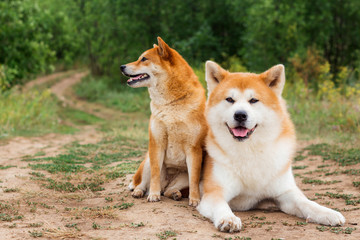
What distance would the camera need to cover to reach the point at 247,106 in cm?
341

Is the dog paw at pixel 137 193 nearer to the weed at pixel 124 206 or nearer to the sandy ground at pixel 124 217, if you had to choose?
the sandy ground at pixel 124 217

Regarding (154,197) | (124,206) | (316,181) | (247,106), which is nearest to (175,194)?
(154,197)

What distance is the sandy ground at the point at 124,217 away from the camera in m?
3.08

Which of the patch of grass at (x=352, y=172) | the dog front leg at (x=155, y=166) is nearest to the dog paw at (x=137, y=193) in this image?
the dog front leg at (x=155, y=166)

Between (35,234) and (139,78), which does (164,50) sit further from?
(35,234)

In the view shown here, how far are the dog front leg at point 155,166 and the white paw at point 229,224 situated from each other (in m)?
1.05

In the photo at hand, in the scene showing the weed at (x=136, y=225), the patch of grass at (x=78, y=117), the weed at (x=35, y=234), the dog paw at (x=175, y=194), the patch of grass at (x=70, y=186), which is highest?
the weed at (x=35, y=234)

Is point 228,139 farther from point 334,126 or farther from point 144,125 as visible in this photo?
point 144,125

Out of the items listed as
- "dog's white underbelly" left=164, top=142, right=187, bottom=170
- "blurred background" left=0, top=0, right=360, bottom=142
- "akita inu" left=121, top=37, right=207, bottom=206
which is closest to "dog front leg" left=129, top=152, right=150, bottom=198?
"akita inu" left=121, top=37, right=207, bottom=206

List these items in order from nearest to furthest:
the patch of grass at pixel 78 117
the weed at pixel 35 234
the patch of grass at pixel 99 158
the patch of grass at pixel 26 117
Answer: the weed at pixel 35 234 < the patch of grass at pixel 99 158 < the patch of grass at pixel 26 117 < the patch of grass at pixel 78 117

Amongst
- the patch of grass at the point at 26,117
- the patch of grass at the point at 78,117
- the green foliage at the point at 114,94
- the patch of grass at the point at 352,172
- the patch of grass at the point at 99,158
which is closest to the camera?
the patch of grass at the point at 352,172

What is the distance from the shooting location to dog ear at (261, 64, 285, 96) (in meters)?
3.63

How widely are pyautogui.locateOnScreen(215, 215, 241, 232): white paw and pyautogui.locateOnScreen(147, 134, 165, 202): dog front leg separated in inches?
41.4

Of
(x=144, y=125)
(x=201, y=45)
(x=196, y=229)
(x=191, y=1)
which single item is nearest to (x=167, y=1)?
(x=191, y=1)
